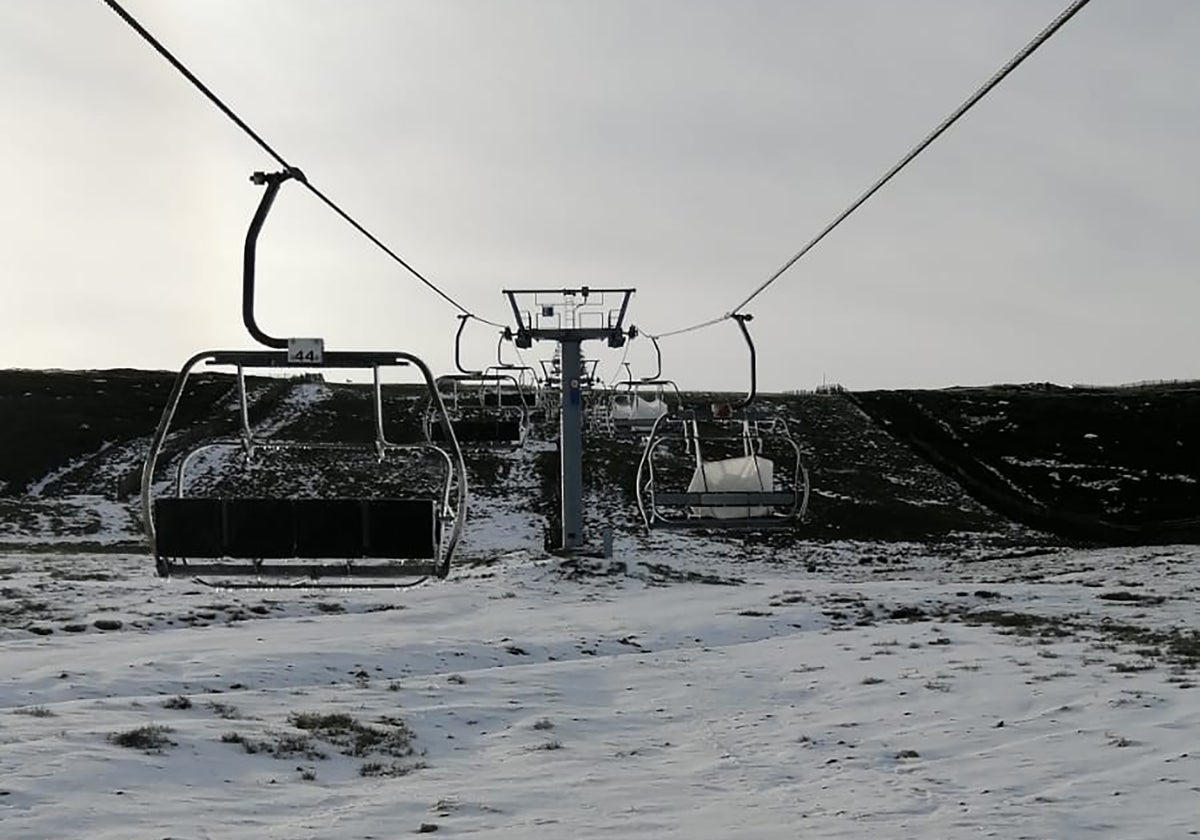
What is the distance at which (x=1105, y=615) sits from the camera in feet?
81.2

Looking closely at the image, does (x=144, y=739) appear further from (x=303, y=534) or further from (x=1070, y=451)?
(x=1070, y=451)

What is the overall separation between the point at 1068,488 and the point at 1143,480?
173 inches

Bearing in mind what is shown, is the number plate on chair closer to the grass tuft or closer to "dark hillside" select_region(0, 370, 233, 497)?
the grass tuft

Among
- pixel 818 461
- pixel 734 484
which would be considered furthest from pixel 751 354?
pixel 818 461

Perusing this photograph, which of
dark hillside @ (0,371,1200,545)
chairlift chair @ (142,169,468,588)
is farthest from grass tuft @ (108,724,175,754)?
dark hillside @ (0,371,1200,545)

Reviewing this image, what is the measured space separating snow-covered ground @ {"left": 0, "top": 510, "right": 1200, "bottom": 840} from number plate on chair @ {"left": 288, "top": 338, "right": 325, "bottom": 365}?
15.1 feet

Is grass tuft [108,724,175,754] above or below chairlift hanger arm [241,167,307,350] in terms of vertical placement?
below

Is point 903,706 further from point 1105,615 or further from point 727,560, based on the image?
point 727,560

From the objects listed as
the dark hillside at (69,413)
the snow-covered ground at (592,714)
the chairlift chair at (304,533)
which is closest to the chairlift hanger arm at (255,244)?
the chairlift chair at (304,533)

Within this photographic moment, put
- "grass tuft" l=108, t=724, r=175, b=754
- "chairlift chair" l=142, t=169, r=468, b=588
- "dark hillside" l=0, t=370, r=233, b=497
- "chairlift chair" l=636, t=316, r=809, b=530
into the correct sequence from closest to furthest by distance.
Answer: "chairlift chair" l=142, t=169, r=468, b=588, "grass tuft" l=108, t=724, r=175, b=754, "chairlift chair" l=636, t=316, r=809, b=530, "dark hillside" l=0, t=370, r=233, b=497

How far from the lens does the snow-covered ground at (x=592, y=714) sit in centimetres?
1051

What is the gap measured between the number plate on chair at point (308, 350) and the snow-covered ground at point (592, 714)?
15.1 ft

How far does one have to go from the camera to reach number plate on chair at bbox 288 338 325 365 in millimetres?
8000

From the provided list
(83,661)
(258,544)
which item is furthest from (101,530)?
(258,544)
